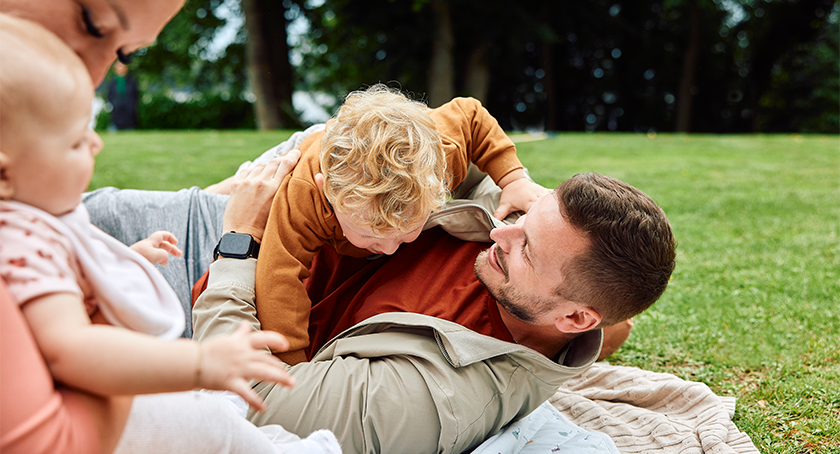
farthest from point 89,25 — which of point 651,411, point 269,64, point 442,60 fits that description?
point 269,64

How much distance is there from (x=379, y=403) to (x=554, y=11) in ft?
56.6

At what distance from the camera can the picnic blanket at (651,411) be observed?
2395mm

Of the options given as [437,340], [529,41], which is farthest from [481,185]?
[529,41]

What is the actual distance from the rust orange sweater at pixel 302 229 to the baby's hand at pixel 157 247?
67 cm

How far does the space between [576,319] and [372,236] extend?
2.57ft

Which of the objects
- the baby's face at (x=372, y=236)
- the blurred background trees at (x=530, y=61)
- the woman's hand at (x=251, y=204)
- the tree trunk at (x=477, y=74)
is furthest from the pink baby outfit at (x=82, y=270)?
Result: the tree trunk at (x=477, y=74)

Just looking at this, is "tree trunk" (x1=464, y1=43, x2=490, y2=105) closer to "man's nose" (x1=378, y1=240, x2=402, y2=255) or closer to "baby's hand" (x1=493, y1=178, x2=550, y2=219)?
"baby's hand" (x1=493, y1=178, x2=550, y2=219)

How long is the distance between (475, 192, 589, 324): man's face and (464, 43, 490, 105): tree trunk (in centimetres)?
1483

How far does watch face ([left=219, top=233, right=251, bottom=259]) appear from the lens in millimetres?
2160

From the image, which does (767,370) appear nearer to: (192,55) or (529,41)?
(529,41)

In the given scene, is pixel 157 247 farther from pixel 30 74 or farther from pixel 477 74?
pixel 477 74

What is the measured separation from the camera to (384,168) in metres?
2.09

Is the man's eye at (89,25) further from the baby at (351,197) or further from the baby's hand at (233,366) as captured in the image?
the baby at (351,197)

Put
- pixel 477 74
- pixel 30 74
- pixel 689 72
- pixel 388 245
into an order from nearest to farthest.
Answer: pixel 30 74, pixel 388 245, pixel 477 74, pixel 689 72
